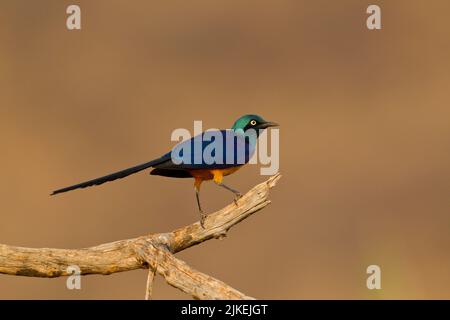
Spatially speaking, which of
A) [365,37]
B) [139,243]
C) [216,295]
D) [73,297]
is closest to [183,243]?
[139,243]

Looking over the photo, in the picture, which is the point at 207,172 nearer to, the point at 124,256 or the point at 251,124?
the point at 251,124

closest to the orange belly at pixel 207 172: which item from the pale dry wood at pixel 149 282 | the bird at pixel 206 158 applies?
the bird at pixel 206 158

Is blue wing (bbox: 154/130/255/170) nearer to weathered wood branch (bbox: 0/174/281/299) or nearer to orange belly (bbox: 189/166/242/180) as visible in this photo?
orange belly (bbox: 189/166/242/180)

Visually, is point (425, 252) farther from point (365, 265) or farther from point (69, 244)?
point (69, 244)

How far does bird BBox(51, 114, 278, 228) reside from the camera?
7.18m

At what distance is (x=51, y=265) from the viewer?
683 centimetres

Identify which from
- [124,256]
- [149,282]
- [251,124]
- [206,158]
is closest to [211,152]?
[206,158]

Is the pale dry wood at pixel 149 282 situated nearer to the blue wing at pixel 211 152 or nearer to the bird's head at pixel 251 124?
the blue wing at pixel 211 152

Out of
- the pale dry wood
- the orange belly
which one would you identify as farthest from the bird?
the pale dry wood

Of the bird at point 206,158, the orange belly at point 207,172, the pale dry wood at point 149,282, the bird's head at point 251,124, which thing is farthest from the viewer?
the bird's head at point 251,124

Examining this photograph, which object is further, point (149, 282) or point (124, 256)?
point (124, 256)

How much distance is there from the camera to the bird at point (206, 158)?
23.6ft

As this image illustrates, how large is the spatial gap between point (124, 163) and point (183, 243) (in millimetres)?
11358

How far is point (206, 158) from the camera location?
7.37 meters
